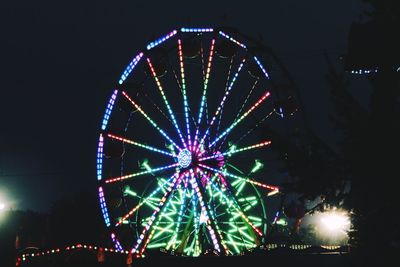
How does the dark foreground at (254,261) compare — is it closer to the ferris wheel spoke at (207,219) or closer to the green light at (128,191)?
the ferris wheel spoke at (207,219)

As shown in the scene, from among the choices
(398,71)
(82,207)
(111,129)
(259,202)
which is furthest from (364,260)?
(82,207)

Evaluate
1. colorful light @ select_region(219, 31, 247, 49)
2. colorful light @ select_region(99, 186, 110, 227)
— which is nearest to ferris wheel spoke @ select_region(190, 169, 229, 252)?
colorful light @ select_region(99, 186, 110, 227)

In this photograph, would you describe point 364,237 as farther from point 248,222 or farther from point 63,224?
point 63,224

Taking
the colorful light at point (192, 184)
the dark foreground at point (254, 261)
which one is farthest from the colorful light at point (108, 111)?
the dark foreground at point (254, 261)

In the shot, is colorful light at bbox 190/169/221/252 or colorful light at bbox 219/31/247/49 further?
colorful light at bbox 219/31/247/49

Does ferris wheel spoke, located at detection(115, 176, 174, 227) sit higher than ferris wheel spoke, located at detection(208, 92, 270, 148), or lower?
lower

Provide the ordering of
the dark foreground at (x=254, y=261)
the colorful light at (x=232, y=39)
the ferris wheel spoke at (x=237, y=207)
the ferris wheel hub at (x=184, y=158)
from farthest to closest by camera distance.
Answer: the colorful light at (x=232, y=39) → the ferris wheel hub at (x=184, y=158) → the ferris wheel spoke at (x=237, y=207) → the dark foreground at (x=254, y=261)

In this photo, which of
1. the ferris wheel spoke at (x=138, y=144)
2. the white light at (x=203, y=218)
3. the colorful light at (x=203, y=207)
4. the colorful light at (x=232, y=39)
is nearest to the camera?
the colorful light at (x=203, y=207)

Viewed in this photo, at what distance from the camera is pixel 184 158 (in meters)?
15.0

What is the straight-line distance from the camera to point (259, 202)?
16297 mm

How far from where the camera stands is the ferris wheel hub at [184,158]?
14.9 metres

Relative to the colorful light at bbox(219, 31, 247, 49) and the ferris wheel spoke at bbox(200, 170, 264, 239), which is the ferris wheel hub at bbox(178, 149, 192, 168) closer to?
the ferris wheel spoke at bbox(200, 170, 264, 239)

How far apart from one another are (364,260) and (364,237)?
0.34 meters

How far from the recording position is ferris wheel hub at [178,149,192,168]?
14.9 meters
